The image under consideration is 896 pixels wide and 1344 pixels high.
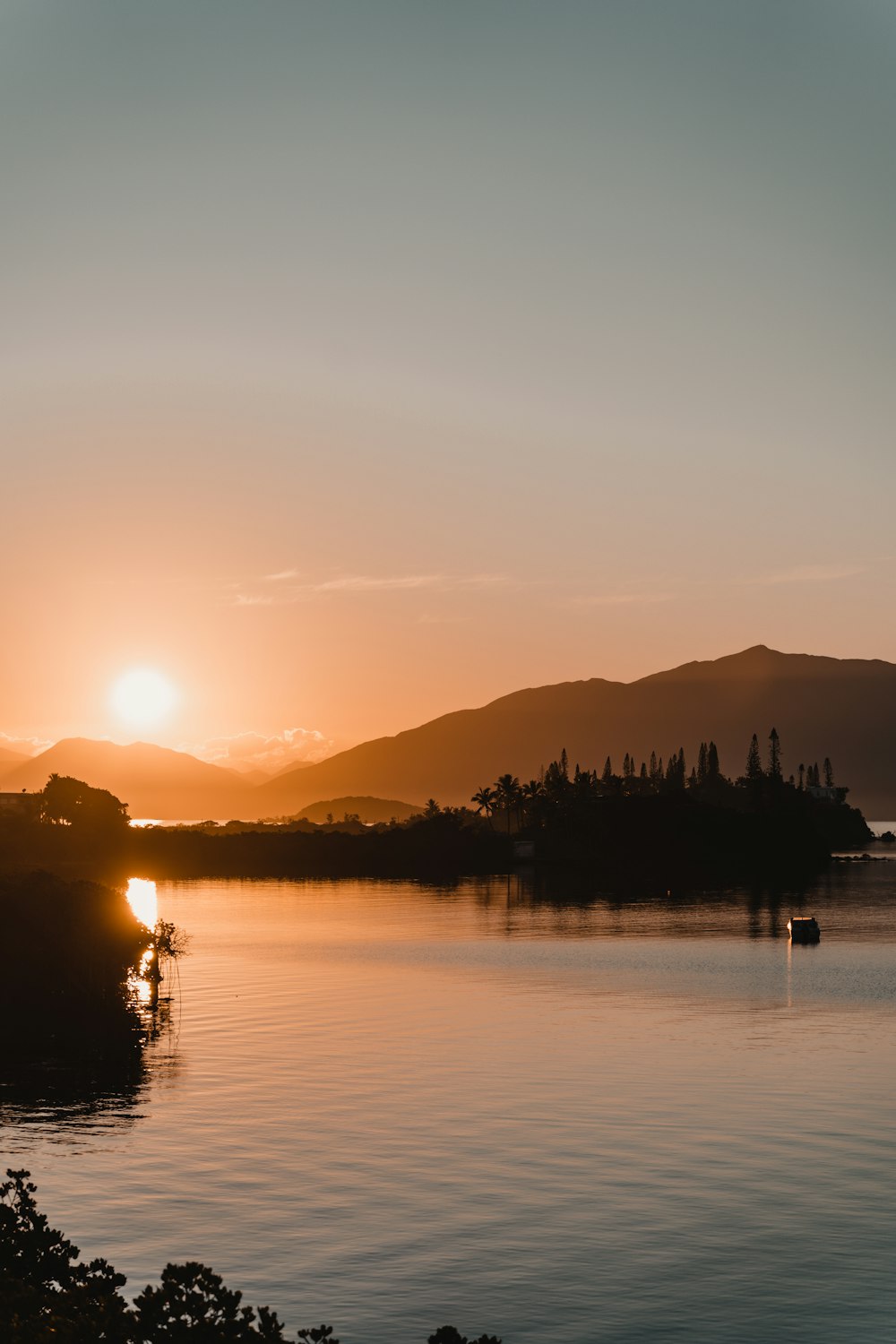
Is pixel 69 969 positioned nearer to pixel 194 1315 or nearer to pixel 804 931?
pixel 194 1315

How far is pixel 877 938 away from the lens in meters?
166

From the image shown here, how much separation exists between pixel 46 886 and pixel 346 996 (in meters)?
27.7

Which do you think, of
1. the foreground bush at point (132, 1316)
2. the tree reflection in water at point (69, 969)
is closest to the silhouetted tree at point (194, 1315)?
the foreground bush at point (132, 1316)

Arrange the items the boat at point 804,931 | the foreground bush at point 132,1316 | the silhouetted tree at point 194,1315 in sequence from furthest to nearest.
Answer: the boat at point 804,931
the silhouetted tree at point 194,1315
the foreground bush at point 132,1316

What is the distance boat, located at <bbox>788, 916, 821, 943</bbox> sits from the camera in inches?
6275

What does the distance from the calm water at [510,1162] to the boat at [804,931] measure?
166 ft

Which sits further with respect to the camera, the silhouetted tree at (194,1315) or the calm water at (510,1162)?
the calm water at (510,1162)

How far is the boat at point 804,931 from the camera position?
523 ft

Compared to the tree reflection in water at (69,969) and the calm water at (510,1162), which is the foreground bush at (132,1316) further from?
the tree reflection in water at (69,969)

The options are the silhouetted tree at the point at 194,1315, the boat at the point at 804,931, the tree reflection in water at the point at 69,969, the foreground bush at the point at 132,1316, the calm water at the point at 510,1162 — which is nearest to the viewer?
the foreground bush at the point at 132,1316

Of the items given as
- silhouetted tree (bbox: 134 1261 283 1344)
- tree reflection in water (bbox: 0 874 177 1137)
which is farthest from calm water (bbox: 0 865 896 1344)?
silhouetted tree (bbox: 134 1261 283 1344)

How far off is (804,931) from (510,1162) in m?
114

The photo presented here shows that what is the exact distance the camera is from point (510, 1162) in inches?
2131

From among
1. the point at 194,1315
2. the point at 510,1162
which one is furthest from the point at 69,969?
the point at 194,1315
